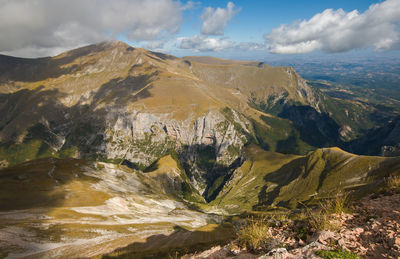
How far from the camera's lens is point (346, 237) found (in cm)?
920

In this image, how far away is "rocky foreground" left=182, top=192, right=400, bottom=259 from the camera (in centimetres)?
825

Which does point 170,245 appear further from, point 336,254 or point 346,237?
point 336,254

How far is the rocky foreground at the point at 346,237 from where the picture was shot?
325 inches

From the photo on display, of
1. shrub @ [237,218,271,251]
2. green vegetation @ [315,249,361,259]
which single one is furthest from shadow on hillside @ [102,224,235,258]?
green vegetation @ [315,249,361,259]

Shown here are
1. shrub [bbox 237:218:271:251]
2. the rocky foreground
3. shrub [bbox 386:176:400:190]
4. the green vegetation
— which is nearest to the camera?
the green vegetation

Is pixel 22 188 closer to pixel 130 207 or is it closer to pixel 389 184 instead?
pixel 130 207

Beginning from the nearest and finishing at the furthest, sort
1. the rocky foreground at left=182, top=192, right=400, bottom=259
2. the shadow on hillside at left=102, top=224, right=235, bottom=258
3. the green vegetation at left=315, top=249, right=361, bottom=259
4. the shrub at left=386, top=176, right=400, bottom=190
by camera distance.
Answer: the green vegetation at left=315, top=249, right=361, bottom=259 → the rocky foreground at left=182, top=192, right=400, bottom=259 → the shrub at left=386, top=176, right=400, bottom=190 → the shadow on hillside at left=102, top=224, right=235, bottom=258

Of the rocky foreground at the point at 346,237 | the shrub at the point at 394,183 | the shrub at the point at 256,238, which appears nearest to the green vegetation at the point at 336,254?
the rocky foreground at the point at 346,237

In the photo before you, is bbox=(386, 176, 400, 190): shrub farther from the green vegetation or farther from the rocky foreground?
the green vegetation

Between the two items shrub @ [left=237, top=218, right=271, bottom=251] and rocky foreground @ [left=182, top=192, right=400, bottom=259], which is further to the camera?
shrub @ [left=237, top=218, right=271, bottom=251]

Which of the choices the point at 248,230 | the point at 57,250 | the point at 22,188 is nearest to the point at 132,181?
the point at 22,188

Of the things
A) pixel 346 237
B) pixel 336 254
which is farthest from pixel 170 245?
pixel 336 254

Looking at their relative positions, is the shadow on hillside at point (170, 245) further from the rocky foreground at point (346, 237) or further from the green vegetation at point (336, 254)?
the green vegetation at point (336, 254)

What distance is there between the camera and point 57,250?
34969 mm
